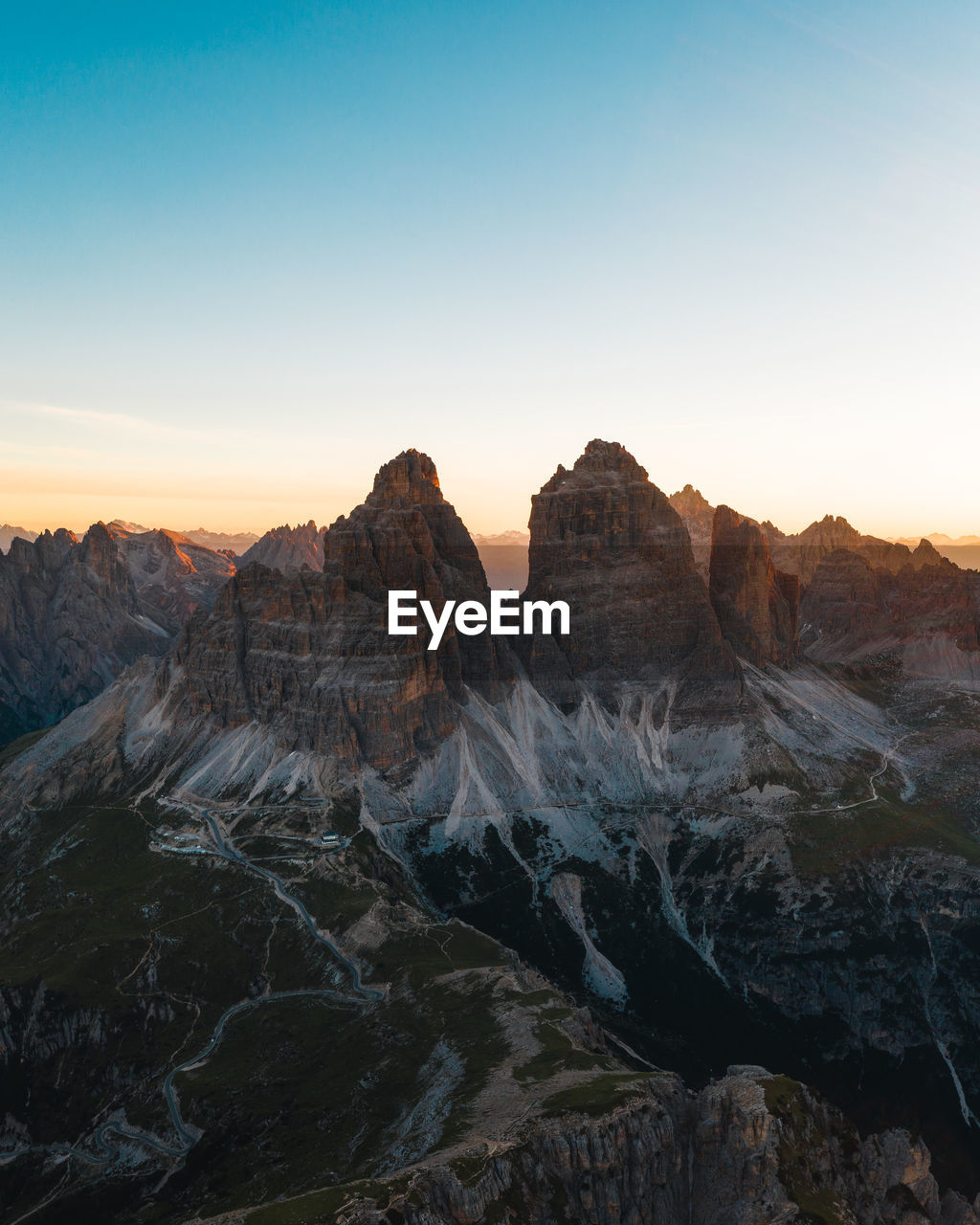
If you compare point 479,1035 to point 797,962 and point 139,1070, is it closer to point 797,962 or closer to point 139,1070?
point 139,1070

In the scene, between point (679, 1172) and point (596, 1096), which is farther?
point (596, 1096)

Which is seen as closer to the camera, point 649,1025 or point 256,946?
point 256,946

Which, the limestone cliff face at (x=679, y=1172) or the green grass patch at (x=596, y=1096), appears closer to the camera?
the limestone cliff face at (x=679, y=1172)

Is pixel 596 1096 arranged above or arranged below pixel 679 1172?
above

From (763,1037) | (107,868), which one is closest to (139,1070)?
(107,868)

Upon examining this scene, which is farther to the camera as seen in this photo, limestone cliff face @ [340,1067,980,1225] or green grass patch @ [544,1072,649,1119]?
green grass patch @ [544,1072,649,1119]

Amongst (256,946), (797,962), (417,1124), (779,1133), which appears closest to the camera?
(779,1133)

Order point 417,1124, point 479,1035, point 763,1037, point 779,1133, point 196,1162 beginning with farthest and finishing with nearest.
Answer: point 763,1037 < point 479,1035 < point 196,1162 < point 417,1124 < point 779,1133

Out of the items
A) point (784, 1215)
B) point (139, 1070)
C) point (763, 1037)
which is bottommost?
point (763, 1037)
